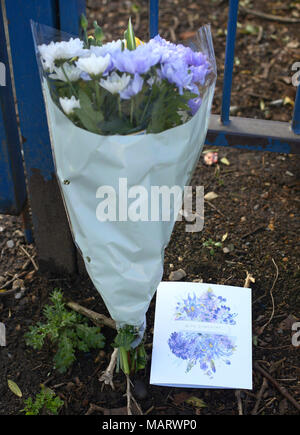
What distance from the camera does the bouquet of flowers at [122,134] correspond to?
3.77ft

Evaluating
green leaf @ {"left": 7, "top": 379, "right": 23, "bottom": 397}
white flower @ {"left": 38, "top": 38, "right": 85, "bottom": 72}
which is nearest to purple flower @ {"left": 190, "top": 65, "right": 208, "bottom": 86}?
white flower @ {"left": 38, "top": 38, "right": 85, "bottom": 72}

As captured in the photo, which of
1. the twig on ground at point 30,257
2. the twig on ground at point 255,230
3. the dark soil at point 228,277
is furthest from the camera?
the twig on ground at point 255,230

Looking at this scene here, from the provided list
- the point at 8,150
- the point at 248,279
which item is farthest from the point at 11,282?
the point at 248,279

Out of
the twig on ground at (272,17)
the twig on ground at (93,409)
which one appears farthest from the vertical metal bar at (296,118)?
the twig on ground at (272,17)

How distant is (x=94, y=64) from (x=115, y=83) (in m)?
0.06

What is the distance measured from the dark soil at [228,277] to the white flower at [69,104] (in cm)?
87

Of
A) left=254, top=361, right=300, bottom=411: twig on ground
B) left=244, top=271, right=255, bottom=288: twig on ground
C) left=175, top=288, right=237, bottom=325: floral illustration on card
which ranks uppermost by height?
left=244, top=271, right=255, bottom=288: twig on ground

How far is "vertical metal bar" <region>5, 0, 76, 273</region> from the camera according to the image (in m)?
1.50

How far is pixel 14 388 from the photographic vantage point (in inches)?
63.7

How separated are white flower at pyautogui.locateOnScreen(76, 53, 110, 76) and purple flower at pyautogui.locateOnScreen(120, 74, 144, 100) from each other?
71 millimetres

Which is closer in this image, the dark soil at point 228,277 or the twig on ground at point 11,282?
the dark soil at point 228,277

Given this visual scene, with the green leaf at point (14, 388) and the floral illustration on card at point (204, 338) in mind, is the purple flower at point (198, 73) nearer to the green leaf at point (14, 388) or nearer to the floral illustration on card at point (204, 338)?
the floral illustration on card at point (204, 338)

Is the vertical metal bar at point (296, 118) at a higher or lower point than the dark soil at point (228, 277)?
higher

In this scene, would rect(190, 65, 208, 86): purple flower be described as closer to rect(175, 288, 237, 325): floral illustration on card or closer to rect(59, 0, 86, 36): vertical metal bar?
rect(59, 0, 86, 36): vertical metal bar
